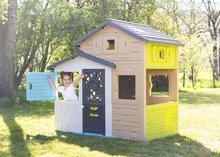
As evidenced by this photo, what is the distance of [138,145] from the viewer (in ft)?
27.4

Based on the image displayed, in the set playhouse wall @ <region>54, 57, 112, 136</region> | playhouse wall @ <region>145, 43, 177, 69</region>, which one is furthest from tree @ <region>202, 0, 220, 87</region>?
playhouse wall @ <region>54, 57, 112, 136</region>

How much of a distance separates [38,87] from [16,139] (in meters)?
1.63

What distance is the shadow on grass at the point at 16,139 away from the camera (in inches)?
299

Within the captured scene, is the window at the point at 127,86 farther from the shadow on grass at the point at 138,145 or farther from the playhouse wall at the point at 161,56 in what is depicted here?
the shadow on grass at the point at 138,145

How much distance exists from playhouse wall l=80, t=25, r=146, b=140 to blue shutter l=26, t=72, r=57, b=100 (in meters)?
1.69

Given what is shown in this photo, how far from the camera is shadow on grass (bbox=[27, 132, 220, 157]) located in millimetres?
7754

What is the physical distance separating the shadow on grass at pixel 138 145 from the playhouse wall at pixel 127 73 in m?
0.38

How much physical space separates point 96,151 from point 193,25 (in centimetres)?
3378

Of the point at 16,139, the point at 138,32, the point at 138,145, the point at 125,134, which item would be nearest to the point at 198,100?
the point at 125,134

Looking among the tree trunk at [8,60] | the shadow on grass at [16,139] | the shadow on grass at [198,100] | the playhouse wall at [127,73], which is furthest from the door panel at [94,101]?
the shadow on grass at [198,100]

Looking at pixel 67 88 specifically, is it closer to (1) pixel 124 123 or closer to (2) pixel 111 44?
(2) pixel 111 44

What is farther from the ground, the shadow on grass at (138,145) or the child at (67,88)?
the child at (67,88)

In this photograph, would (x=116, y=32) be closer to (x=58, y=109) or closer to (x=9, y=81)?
(x=58, y=109)

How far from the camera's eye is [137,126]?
8922mm
